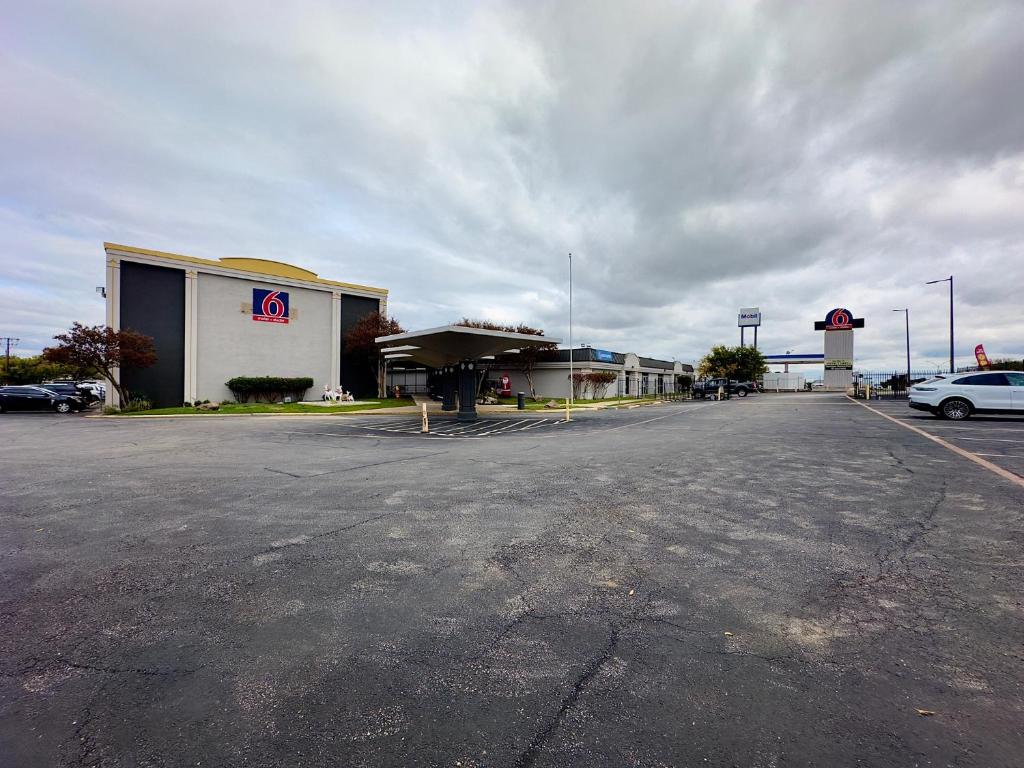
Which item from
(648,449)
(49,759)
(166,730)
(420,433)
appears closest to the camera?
(49,759)

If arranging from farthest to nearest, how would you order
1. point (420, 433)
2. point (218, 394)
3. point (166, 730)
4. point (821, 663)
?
1. point (218, 394)
2. point (420, 433)
3. point (821, 663)
4. point (166, 730)

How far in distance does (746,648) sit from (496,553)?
7.71ft

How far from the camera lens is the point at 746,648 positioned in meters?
3.05

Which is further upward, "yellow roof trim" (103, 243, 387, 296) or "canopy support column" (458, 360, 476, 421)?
"yellow roof trim" (103, 243, 387, 296)

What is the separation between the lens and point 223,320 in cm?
2934

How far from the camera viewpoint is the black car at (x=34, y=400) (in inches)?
1068

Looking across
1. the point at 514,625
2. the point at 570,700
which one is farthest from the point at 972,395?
the point at 570,700

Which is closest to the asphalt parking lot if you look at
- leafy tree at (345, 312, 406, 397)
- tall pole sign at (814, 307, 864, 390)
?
leafy tree at (345, 312, 406, 397)

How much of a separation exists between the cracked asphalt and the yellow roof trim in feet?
82.6

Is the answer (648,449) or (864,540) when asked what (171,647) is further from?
(648,449)

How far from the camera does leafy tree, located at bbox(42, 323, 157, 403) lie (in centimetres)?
2388

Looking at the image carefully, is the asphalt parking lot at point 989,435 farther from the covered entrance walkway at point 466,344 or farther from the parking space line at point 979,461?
the covered entrance walkway at point 466,344

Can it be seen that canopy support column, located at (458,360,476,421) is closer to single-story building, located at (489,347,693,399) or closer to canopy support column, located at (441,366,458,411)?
canopy support column, located at (441,366,458,411)

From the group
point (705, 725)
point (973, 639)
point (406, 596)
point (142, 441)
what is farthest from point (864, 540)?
point (142, 441)
